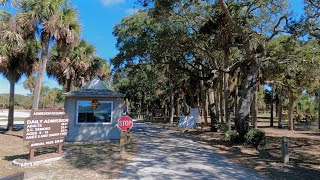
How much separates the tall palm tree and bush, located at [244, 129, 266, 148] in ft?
46.6

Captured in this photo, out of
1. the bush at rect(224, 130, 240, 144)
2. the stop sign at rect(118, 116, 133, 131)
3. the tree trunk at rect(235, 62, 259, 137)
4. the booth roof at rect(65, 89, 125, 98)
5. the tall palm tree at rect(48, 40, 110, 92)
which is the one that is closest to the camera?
the stop sign at rect(118, 116, 133, 131)

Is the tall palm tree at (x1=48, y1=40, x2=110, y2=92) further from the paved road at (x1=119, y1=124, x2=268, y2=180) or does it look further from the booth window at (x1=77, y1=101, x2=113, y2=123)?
the paved road at (x1=119, y1=124, x2=268, y2=180)

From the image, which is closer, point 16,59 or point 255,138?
point 255,138

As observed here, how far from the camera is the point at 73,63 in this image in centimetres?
2303

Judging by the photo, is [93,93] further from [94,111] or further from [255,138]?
[255,138]

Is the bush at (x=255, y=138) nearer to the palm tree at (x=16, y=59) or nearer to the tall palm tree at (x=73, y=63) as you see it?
the palm tree at (x=16, y=59)

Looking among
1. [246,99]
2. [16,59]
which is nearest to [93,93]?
[16,59]

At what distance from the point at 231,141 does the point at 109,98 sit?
21.9 feet

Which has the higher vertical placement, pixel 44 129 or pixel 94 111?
pixel 94 111

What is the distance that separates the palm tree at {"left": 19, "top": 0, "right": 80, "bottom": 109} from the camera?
1594cm

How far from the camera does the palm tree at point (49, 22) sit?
1594cm

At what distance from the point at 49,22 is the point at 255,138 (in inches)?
468

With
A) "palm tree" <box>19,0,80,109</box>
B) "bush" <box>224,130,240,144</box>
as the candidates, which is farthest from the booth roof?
"bush" <box>224,130,240,144</box>

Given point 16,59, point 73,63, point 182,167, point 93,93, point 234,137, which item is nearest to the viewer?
point 182,167
